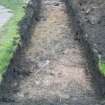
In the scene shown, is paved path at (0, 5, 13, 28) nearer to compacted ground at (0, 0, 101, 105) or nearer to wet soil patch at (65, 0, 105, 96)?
compacted ground at (0, 0, 101, 105)

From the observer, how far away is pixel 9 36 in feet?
33.0

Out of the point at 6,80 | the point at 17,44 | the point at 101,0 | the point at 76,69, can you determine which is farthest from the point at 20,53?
the point at 101,0

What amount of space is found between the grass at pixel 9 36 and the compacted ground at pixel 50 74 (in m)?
0.26

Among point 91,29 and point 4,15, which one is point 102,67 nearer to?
point 91,29

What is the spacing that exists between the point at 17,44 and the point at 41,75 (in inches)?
38.9

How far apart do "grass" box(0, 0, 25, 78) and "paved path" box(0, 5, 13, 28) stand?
12cm

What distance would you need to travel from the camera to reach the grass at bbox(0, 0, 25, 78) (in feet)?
27.9

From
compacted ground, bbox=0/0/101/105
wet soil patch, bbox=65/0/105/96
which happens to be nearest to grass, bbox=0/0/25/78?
compacted ground, bbox=0/0/101/105

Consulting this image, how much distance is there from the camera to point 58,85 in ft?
29.2

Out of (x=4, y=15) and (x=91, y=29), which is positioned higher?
(x=4, y=15)

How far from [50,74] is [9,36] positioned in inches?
56.2

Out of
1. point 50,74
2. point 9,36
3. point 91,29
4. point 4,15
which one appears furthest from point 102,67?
point 4,15

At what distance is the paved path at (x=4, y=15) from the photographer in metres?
11.4

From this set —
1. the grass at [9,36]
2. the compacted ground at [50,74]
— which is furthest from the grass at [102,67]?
the grass at [9,36]
